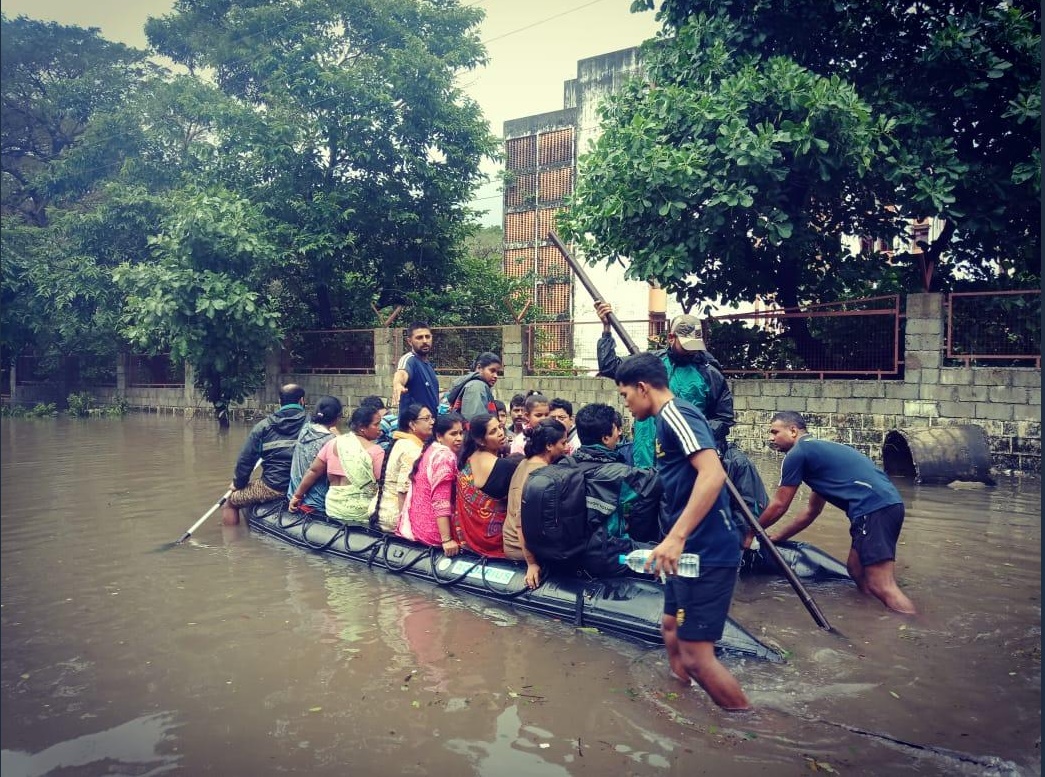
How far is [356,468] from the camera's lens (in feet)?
24.5

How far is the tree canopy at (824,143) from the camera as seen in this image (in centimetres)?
1095

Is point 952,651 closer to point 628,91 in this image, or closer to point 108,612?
point 108,612

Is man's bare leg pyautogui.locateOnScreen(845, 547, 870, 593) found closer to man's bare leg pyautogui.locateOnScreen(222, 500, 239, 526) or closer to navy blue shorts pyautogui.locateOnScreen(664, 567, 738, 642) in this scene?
navy blue shorts pyautogui.locateOnScreen(664, 567, 738, 642)

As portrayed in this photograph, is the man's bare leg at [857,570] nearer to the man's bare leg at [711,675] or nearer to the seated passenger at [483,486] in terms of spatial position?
the man's bare leg at [711,675]

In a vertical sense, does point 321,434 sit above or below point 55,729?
above

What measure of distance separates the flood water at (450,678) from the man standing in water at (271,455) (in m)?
1.04

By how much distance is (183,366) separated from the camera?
917 inches

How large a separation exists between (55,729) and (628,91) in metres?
11.4

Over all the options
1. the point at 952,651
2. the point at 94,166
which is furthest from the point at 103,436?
the point at 952,651

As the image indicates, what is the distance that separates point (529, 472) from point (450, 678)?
144 cm

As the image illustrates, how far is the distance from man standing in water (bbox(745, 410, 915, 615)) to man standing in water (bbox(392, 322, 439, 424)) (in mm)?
3440

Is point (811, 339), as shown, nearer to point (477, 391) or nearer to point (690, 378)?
point (477, 391)

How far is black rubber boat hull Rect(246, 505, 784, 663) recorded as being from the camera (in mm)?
5141

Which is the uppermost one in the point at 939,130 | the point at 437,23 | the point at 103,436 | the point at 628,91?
the point at 437,23
